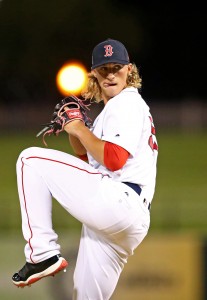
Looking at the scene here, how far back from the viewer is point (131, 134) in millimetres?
5695

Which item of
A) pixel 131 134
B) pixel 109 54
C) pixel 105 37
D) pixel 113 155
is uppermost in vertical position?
pixel 109 54

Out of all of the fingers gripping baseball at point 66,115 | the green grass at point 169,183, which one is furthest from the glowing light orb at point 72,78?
the green grass at point 169,183

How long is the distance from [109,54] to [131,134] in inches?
20.7

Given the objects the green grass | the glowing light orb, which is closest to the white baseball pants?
the glowing light orb

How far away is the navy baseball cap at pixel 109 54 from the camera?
584cm

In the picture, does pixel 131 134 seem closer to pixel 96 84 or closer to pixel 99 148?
pixel 99 148

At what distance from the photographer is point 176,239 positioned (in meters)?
9.84

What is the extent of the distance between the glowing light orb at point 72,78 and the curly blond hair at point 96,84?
0.22 m

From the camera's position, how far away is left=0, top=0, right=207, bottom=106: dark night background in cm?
4094

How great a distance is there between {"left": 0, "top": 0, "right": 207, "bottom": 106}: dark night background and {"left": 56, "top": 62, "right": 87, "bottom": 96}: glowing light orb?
34.3 m

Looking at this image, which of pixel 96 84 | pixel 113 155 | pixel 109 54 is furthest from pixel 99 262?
pixel 109 54

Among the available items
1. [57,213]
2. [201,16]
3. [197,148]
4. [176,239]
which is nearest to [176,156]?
[197,148]

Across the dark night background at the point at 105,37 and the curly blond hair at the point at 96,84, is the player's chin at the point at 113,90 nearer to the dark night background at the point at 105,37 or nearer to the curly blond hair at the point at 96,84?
the curly blond hair at the point at 96,84

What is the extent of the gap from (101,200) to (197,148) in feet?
94.8
